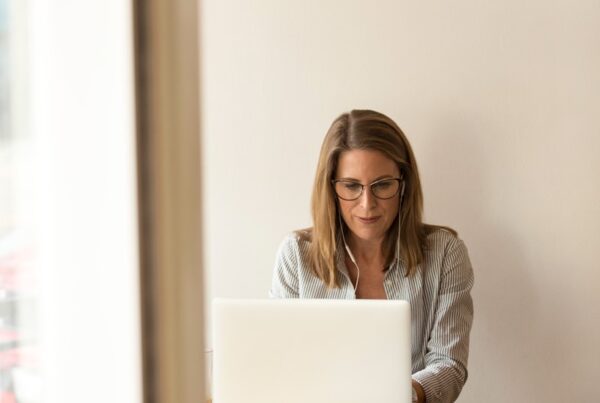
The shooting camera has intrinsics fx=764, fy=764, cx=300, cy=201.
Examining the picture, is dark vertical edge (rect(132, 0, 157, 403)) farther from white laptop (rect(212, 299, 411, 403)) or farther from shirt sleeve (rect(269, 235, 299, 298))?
shirt sleeve (rect(269, 235, 299, 298))

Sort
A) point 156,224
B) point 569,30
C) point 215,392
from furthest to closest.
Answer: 1. point 569,30
2. point 215,392
3. point 156,224

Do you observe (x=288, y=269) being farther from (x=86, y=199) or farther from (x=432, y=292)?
(x=86, y=199)

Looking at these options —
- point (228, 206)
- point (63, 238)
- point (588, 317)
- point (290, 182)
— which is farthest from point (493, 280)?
point (63, 238)

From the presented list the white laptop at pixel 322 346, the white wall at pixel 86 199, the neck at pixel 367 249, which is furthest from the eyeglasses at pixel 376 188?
the white wall at pixel 86 199

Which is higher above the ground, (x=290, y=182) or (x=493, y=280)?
(x=290, y=182)

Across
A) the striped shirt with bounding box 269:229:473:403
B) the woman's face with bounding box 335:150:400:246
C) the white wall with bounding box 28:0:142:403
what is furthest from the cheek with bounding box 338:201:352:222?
the white wall with bounding box 28:0:142:403

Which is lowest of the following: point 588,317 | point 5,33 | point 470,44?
point 588,317

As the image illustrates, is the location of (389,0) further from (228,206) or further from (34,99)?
(34,99)

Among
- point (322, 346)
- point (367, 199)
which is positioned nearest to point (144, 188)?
point (322, 346)

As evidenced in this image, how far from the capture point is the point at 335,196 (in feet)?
6.39

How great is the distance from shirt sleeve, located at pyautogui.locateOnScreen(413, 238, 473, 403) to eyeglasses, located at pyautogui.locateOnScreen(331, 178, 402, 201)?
20 centimetres

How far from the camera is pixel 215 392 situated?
1378 mm

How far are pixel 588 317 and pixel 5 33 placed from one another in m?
1.83

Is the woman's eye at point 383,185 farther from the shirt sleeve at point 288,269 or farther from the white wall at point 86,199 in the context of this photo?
the white wall at point 86,199
